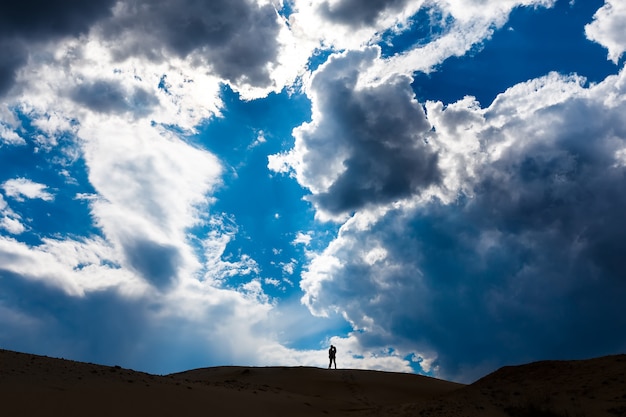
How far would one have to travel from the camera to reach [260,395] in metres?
20.5

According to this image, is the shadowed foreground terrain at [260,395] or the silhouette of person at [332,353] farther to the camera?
the silhouette of person at [332,353]

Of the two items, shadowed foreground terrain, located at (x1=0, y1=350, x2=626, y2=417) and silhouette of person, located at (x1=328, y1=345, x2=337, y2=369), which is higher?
silhouette of person, located at (x1=328, y1=345, x2=337, y2=369)

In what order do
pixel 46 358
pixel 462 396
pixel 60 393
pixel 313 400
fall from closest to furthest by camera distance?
→ pixel 60 393 < pixel 46 358 < pixel 462 396 < pixel 313 400

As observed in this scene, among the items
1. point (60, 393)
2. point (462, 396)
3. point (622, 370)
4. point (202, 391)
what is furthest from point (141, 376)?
point (622, 370)

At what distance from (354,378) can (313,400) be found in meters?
9.99

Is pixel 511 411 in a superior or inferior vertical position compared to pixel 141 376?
inferior

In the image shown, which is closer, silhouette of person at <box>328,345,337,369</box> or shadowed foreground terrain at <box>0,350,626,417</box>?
shadowed foreground terrain at <box>0,350,626,417</box>

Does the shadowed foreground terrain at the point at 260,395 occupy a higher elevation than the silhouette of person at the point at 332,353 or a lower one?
lower

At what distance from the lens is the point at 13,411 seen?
38.9ft

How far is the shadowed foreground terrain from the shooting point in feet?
44.6

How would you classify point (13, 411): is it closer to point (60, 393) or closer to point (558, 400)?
point (60, 393)

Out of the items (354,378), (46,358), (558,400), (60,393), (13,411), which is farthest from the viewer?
(354,378)

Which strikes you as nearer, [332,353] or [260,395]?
[260,395]

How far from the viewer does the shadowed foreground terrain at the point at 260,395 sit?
535 inches
